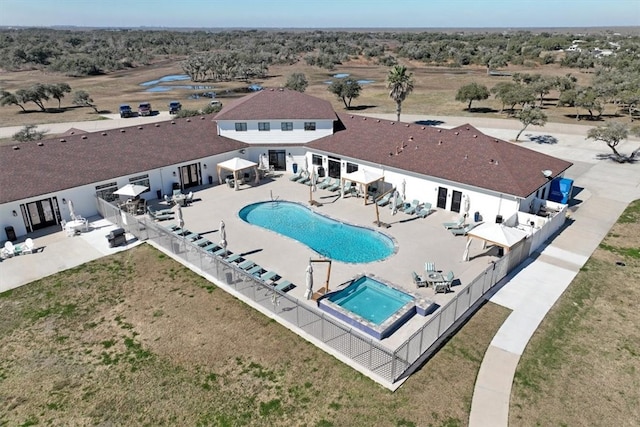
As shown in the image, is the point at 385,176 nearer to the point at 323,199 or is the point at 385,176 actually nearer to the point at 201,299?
the point at 323,199

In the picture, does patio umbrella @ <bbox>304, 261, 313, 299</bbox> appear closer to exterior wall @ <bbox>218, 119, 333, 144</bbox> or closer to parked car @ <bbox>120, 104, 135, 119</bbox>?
exterior wall @ <bbox>218, 119, 333, 144</bbox>

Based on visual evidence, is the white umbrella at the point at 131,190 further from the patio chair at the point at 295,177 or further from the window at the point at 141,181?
the patio chair at the point at 295,177

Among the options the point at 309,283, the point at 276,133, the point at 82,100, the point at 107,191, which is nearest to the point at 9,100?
the point at 82,100

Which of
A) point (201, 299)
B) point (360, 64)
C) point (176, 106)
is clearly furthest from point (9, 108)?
point (360, 64)

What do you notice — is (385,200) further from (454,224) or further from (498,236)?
(498,236)

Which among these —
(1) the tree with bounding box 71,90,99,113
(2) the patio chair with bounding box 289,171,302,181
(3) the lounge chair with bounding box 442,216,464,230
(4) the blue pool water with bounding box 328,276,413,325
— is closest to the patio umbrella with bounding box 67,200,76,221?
(2) the patio chair with bounding box 289,171,302,181
